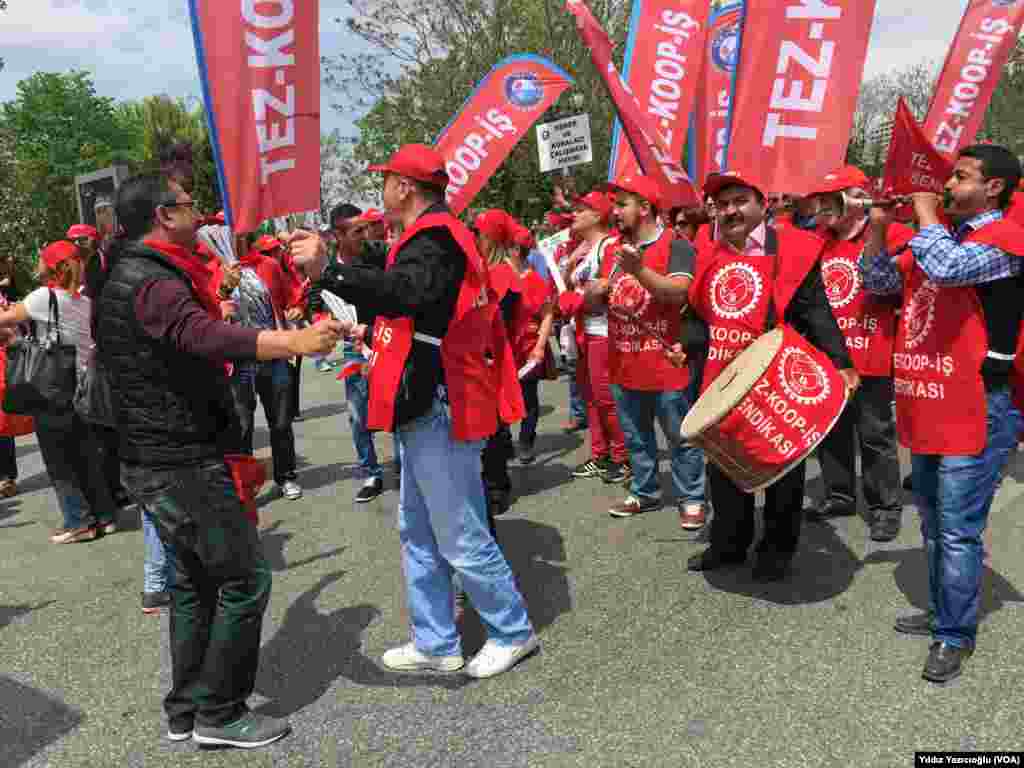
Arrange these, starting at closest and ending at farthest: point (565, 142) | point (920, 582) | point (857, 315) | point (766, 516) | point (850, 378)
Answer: point (850, 378)
point (920, 582)
point (766, 516)
point (857, 315)
point (565, 142)

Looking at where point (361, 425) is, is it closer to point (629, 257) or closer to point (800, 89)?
point (629, 257)

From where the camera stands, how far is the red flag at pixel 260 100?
3.35 meters

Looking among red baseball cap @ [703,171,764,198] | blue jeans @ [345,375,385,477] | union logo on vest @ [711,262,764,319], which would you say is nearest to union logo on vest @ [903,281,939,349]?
union logo on vest @ [711,262,764,319]

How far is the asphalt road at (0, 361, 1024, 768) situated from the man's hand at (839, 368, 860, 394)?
104 cm

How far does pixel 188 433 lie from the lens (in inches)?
110

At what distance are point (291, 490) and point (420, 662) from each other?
3281 mm

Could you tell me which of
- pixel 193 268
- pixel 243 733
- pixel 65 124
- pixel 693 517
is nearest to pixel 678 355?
pixel 693 517

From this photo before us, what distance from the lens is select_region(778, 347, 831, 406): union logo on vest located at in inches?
134

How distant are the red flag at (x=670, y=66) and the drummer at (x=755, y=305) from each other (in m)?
2.02

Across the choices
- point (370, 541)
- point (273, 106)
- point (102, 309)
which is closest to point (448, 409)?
point (102, 309)

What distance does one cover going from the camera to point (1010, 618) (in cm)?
356

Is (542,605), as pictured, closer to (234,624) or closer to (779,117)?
(234,624)

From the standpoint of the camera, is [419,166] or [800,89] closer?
[419,166]

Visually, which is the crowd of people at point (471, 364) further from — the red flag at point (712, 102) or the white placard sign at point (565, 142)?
the white placard sign at point (565, 142)
